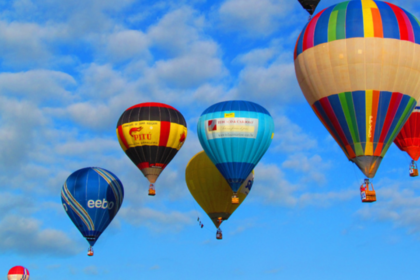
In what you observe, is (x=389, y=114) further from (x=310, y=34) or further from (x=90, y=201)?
(x=90, y=201)

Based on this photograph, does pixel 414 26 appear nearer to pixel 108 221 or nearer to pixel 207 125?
pixel 207 125

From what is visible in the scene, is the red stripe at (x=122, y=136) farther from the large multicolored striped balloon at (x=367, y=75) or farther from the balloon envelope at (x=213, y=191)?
the large multicolored striped balloon at (x=367, y=75)

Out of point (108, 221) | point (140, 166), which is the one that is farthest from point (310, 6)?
point (108, 221)

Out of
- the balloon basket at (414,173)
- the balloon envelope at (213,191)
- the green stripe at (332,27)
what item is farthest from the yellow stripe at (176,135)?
the balloon basket at (414,173)

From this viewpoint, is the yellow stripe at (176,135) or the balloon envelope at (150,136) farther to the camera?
the yellow stripe at (176,135)

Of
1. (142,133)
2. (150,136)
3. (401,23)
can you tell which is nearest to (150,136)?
(150,136)

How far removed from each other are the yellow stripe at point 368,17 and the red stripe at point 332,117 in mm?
3253

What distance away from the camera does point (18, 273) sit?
2084 inches

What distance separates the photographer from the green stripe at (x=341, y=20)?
32.8 meters

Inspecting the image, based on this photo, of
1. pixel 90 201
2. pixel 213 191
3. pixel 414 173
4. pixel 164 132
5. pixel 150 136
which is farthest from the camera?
pixel 213 191

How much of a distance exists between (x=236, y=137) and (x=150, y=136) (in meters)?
5.34

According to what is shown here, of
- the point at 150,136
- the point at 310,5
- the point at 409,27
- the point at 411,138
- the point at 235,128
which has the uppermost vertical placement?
the point at 310,5

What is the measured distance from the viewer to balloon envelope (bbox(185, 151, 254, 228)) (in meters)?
42.8

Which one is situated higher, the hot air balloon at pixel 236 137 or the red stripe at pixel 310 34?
the red stripe at pixel 310 34
